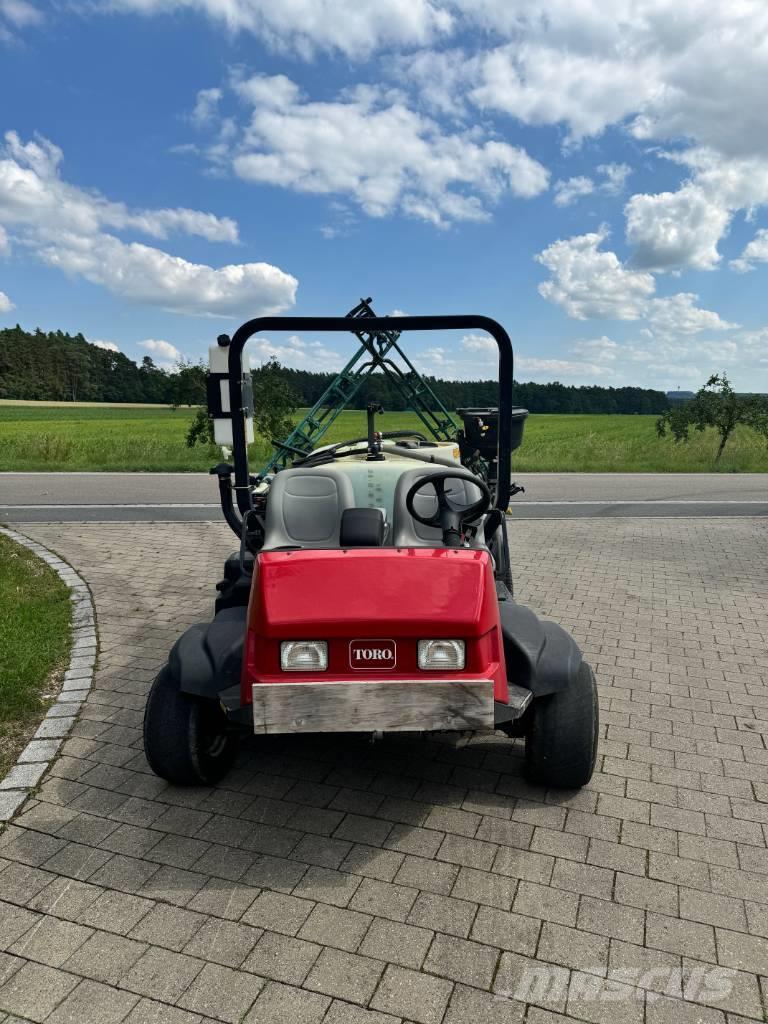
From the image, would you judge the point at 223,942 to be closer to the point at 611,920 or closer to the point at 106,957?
the point at 106,957

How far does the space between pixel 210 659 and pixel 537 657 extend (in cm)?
136

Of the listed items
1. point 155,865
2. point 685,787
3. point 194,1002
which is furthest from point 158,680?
point 685,787

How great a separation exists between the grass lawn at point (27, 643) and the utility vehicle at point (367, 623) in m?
1.12

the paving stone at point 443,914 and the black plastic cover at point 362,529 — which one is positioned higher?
the black plastic cover at point 362,529

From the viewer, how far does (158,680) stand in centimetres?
331

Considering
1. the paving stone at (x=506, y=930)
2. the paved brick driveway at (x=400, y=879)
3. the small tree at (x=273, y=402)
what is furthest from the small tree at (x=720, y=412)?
the paving stone at (x=506, y=930)

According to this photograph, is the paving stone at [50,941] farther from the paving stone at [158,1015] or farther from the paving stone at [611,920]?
the paving stone at [611,920]

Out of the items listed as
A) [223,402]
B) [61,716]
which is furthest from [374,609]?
[61,716]

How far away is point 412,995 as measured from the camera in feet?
7.17

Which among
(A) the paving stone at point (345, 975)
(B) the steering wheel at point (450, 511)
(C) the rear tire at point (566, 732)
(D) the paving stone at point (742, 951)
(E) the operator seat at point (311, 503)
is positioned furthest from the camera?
(E) the operator seat at point (311, 503)

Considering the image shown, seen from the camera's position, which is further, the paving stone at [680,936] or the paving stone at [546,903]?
the paving stone at [546,903]

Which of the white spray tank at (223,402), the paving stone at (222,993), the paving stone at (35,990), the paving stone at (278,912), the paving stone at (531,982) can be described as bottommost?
the paving stone at (35,990)

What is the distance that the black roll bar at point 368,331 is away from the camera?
3.74 meters

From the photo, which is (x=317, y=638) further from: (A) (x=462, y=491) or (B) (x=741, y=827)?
(B) (x=741, y=827)
